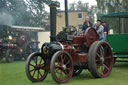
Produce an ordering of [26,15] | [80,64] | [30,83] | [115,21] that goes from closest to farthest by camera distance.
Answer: [30,83] < [80,64] < [26,15] < [115,21]

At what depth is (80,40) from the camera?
634 centimetres

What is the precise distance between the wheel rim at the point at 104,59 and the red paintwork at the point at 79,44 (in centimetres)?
29

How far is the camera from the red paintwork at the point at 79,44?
6.07 m

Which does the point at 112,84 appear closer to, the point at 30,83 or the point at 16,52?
the point at 30,83

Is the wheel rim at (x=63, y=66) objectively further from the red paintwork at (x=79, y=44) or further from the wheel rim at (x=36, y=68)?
the wheel rim at (x=36, y=68)

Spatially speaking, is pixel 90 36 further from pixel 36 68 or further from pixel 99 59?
pixel 36 68

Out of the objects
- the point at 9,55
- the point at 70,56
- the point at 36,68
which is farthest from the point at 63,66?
the point at 9,55

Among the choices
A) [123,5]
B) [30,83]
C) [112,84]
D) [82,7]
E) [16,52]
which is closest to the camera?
[112,84]

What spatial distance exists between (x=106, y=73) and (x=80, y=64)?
0.81m

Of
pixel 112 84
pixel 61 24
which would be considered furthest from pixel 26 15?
pixel 61 24

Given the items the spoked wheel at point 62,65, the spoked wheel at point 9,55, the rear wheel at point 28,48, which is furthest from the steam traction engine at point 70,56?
the rear wheel at point 28,48

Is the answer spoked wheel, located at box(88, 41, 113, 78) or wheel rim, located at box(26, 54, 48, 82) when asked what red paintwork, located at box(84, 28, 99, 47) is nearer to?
spoked wheel, located at box(88, 41, 113, 78)

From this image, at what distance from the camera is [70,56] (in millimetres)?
5781

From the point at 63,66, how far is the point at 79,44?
93 centimetres
